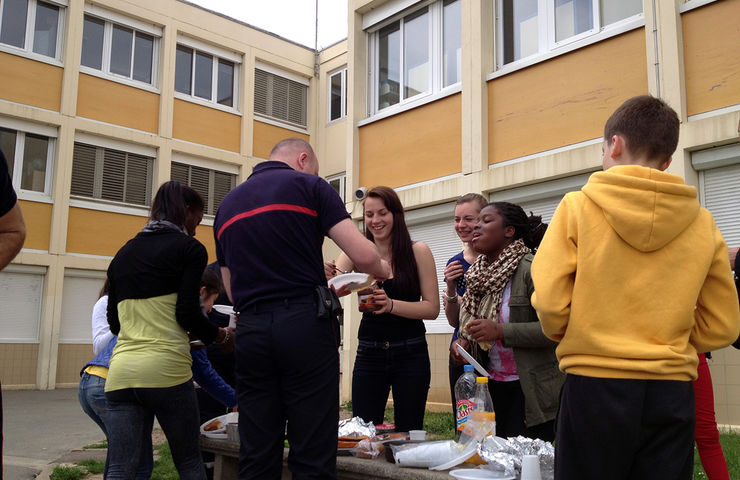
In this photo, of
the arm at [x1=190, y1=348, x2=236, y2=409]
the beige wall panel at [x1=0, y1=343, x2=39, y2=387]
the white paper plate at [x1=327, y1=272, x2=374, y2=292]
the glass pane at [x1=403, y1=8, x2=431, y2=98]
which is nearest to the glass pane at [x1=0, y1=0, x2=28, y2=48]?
the beige wall panel at [x1=0, y1=343, x2=39, y2=387]

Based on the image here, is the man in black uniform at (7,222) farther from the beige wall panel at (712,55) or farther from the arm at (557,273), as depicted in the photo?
the beige wall panel at (712,55)

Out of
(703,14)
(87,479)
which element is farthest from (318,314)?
(703,14)

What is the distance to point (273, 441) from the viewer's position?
2.86 meters

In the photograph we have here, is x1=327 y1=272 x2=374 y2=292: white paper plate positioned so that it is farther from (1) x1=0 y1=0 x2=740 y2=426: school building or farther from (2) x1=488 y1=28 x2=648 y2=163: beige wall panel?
(2) x1=488 y1=28 x2=648 y2=163: beige wall panel

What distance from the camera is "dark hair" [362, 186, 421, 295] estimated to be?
4.36 metres

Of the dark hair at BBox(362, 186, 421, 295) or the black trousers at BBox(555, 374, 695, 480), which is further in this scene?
the dark hair at BBox(362, 186, 421, 295)

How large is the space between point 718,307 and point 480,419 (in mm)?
1269

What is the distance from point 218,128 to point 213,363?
16429 millimetres

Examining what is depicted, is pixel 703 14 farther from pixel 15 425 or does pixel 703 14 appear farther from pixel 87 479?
pixel 15 425

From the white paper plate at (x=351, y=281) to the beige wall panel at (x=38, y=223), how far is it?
1596cm

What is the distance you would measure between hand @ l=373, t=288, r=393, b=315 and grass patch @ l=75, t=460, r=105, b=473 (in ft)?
14.0

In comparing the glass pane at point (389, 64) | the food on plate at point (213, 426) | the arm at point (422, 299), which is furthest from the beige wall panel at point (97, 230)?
the arm at point (422, 299)

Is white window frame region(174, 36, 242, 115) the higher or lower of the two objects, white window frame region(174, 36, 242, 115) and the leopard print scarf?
the higher

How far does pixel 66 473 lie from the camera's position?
6.42 m
